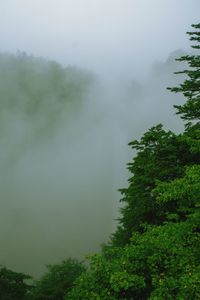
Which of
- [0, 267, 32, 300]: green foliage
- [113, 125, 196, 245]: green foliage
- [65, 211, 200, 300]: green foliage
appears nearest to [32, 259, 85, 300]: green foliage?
[0, 267, 32, 300]: green foliage

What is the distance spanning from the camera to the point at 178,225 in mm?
14273

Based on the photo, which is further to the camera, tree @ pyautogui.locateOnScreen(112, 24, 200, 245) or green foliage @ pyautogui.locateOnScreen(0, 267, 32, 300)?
green foliage @ pyautogui.locateOnScreen(0, 267, 32, 300)

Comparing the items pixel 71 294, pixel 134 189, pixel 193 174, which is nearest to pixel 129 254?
pixel 71 294

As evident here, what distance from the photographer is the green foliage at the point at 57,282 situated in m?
40.6

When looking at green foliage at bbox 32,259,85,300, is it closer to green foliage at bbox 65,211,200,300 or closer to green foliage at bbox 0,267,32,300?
green foliage at bbox 0,267,32,300

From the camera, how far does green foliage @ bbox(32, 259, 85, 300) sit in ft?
133

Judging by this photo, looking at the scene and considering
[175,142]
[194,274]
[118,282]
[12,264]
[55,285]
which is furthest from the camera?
[12,264]

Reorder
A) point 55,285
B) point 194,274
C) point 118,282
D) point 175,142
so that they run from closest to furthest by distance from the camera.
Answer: point 194,274, point 118,282, point 175,142, point 55,285

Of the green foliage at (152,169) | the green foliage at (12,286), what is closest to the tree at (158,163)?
the green foliage at (152,169)

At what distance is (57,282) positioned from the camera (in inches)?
1676

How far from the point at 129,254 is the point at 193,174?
320 centimetres

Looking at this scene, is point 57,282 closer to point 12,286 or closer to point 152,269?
point 12,286

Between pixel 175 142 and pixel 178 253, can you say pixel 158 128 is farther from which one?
pixel 178 253

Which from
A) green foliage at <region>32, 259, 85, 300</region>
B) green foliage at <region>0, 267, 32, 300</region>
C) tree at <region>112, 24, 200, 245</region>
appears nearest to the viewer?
tree at <region>112, 24, 200, 245</region>
